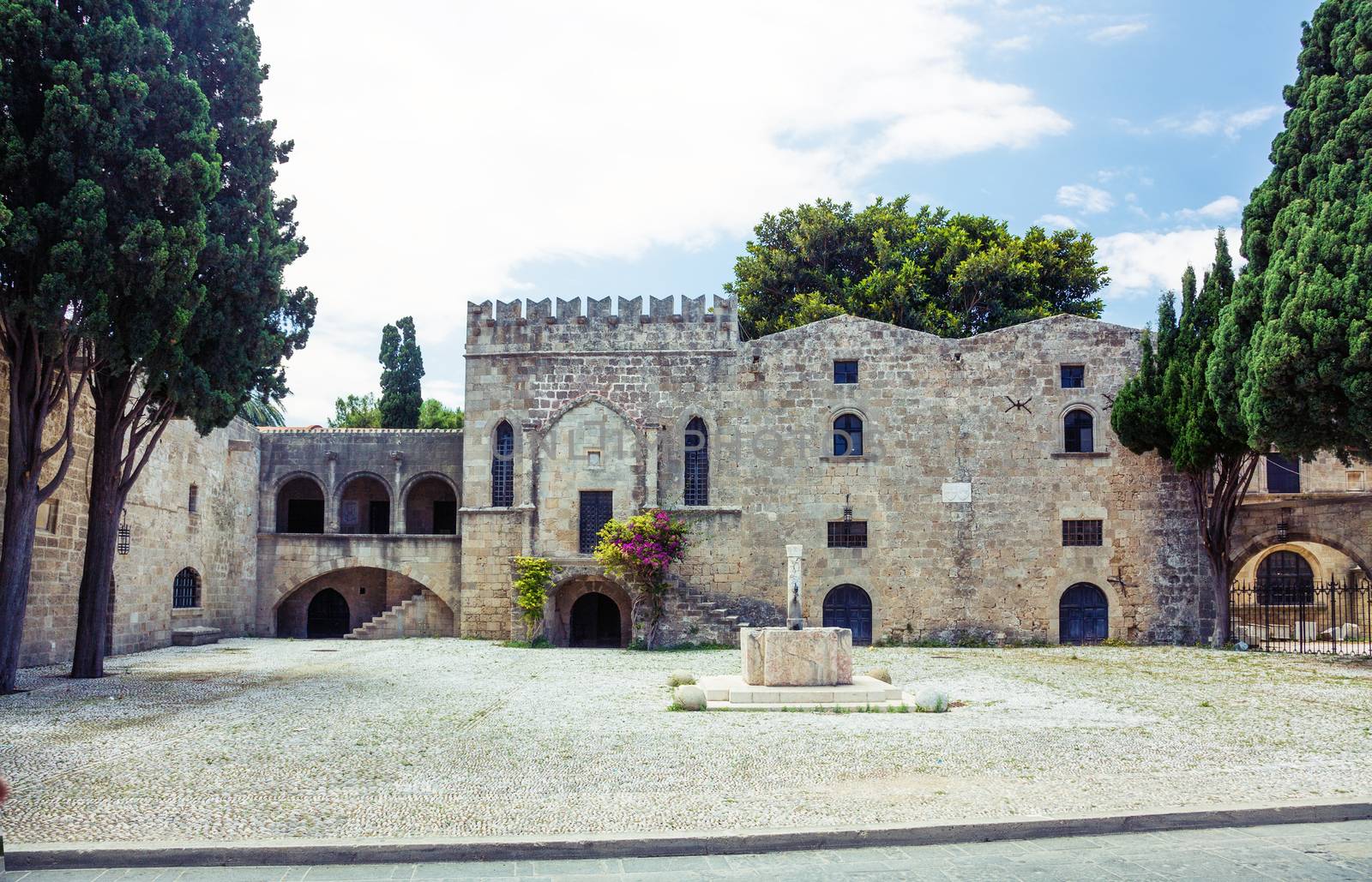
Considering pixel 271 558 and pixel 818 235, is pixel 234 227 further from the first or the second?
pixel 818 235

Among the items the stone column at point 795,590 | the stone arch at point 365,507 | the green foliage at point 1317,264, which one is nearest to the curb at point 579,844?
the stone column at point 795,590

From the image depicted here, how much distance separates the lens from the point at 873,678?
1602 centimetres

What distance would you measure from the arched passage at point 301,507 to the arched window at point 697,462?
37.4ft

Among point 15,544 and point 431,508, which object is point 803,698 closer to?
point 15,544

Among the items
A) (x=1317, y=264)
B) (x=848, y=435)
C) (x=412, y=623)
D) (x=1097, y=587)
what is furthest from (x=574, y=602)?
(x=1317, y=264)

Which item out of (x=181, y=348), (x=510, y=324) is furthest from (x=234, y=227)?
(x=510, y=324)

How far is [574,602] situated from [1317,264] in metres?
17.7

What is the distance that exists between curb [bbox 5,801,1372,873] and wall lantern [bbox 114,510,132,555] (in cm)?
1670

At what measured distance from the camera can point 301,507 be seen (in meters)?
32.8

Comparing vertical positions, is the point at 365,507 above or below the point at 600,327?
below

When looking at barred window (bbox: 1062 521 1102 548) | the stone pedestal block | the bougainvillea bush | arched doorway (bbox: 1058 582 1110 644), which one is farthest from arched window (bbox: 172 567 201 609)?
barred window (bbox: 1062 521 1102 548)

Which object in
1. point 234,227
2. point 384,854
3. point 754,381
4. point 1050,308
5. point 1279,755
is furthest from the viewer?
point 1050,308

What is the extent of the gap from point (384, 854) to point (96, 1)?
1277 cm

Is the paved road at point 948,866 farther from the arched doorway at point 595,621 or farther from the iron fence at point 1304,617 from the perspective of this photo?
the arched doorway at point 595,621
